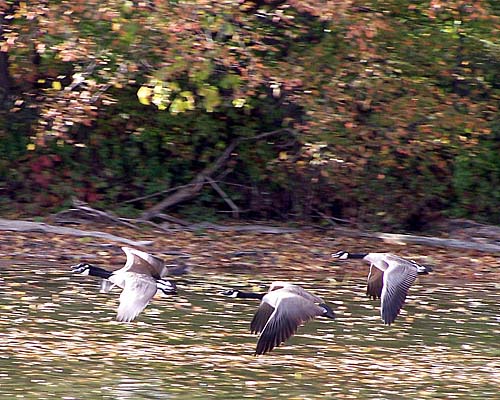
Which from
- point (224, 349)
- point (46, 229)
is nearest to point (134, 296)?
point (224, 349)

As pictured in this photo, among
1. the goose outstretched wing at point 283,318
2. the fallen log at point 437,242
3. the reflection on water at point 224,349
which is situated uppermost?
the goose outstretched wing at point 283,318

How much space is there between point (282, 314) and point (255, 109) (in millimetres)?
9089

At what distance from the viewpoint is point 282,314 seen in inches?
393

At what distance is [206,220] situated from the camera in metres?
18.7

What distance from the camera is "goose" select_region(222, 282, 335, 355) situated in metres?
9.76

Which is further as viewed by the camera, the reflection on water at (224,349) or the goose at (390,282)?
the goose at (390,282)

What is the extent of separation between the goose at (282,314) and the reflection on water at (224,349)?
7.4 inches

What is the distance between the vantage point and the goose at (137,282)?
395 inches

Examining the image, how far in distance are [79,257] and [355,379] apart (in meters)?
7.03

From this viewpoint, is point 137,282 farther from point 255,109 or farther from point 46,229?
point 255,109

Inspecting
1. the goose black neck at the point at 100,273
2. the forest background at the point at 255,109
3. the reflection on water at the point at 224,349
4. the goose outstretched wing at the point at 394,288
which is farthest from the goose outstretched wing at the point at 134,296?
the forest background at the point at 255,109

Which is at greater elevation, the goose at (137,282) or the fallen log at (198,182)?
the goose at (137,282)

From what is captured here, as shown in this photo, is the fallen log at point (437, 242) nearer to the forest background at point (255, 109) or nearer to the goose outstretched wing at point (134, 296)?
the forest background at point (255, 109)

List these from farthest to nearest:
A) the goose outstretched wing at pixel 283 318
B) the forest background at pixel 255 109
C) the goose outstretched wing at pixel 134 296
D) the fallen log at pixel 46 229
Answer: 1. the fallen log at pixel 46 229
2. the forest background at pixel 255 109
3. the goose outstretched wing at pixel 134 296
4. the goose outstretched wing at pixel 283 318
